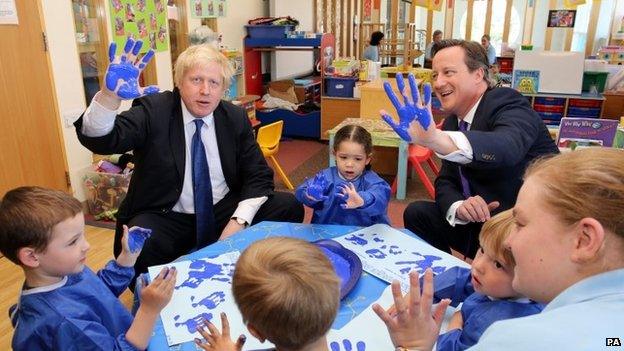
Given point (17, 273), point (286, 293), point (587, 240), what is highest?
point (587, 240)

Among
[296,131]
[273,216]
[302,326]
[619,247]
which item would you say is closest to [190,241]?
[273,216]

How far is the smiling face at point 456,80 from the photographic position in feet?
6.24

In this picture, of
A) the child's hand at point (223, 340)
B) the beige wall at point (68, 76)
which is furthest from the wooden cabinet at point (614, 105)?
the child's hand at point (223, 340)

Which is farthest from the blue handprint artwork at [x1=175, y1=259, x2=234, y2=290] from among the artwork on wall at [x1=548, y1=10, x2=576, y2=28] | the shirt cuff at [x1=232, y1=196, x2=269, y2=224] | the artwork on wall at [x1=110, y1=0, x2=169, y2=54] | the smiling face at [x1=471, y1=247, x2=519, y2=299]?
the artwork on wall at [x1=548, y1=10, x2=576, y2=28]

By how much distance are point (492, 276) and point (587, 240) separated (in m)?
0.52

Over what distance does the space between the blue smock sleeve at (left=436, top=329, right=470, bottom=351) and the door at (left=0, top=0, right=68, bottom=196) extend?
2778 millimetres

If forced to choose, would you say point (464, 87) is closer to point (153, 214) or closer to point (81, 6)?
point (153, 214)

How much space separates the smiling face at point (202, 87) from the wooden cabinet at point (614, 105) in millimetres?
4388

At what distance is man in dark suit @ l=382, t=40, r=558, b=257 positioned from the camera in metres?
1.60

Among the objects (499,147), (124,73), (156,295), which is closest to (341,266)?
(156,295)

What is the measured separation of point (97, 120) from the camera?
1706 millimetres

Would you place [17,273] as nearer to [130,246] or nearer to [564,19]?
[130,246]

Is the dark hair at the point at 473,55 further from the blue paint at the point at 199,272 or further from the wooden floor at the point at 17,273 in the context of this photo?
the wooden floor at the point at 17,273

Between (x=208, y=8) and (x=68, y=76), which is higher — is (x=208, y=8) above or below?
above
